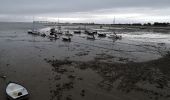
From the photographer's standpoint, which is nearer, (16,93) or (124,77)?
(16,93)

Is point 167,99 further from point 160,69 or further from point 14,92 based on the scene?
point 14,92

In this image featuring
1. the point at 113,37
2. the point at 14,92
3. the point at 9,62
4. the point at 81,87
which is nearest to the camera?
the point at 14,92

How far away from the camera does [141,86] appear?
1802 cm

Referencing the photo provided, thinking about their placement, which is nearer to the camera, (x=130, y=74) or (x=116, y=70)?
(x=130, y=74)

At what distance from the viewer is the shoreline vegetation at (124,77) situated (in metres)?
16.9

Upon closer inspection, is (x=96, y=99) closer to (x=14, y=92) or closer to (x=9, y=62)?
(x=14, y=92)

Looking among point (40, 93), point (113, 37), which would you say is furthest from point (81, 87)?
point (113, 37)

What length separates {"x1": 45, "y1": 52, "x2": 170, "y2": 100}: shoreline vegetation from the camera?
Result: 1692 centimetres

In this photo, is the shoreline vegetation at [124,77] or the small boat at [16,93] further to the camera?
the shoreline vegetation at [124,77]

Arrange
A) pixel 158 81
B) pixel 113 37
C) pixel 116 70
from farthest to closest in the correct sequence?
pixel 113 37
pixel 116 70
pixel 158 81

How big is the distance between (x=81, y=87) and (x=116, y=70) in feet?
22.1

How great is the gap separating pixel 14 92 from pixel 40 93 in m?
2.31

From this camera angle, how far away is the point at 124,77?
2022 centimetres

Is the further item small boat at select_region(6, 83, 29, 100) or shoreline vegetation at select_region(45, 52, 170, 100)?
shoreline vegetation at select_region(45, 52, 170, 100)
